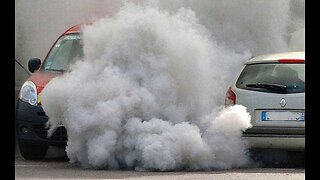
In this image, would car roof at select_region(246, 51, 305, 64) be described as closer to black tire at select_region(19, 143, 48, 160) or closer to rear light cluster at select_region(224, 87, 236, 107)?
rear light cluster at select_region(224, 87, 236, 107)

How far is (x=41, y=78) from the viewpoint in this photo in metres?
13.4

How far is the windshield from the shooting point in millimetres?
13852

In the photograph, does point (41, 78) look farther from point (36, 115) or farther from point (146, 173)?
point (146, 173)

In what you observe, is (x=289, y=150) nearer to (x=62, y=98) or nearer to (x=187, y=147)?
(x=187, y=147)

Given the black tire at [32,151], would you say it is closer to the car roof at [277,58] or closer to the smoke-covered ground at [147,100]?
the smoke-covered ground at [147,100]

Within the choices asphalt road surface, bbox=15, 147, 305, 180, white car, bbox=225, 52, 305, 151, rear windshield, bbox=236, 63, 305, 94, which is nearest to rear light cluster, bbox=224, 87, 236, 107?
white car, bbox=225, 52, 305, 151

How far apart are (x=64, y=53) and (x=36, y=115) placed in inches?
53.0

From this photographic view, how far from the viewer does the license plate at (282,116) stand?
38.6ft

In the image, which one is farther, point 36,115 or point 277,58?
point 36,115

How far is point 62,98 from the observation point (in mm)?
11844

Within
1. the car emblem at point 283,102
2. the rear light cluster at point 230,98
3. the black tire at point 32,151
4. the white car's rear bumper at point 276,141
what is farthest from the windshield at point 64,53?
the car emblem at point 283,102

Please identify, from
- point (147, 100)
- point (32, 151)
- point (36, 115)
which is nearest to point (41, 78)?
point (36, 115)

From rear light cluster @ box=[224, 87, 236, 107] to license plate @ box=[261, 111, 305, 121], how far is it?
0.43 meters
